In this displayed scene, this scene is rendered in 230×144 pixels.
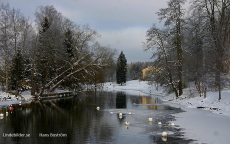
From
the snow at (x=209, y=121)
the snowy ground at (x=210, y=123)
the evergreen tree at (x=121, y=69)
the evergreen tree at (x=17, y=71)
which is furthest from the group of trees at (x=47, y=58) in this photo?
the evergreen tree at (x=121, y=69)

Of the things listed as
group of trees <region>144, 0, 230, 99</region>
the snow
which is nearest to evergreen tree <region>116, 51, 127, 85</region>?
group of trees <region>144, 0, 230, 99</region>

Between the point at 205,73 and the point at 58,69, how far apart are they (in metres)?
21.0

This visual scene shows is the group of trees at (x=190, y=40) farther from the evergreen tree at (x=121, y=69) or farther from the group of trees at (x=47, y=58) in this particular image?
the evergreen tree at (x=121, y=69)

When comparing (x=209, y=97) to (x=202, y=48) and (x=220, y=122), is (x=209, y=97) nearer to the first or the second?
(x=202, y=48)

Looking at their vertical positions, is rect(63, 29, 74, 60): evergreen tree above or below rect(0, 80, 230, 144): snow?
above

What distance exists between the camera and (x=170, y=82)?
108 ft

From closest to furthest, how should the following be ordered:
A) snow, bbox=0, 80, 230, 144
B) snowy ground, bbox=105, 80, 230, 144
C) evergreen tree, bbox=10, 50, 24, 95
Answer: snowy ground, bbox=105, 80, 230, 144 < snow, bbox=0, 80, 230, 144 < evergreen tree, bbox=10, 50, 24, 95

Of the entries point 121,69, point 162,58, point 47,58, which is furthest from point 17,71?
point 121,69

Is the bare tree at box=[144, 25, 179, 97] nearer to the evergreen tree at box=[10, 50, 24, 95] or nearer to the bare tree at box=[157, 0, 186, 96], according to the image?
the bare tree at box=[157, 0, 186, 96]

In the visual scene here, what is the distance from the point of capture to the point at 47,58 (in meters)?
37.4

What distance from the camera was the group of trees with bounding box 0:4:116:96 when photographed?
112 feet

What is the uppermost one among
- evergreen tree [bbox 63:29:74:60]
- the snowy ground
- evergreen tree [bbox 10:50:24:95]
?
evergreen tree [bbox 63:29:74:60]

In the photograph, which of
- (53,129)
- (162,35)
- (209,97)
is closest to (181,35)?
(162,35)

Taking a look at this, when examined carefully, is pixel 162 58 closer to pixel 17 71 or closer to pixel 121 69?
pixel 17 71
